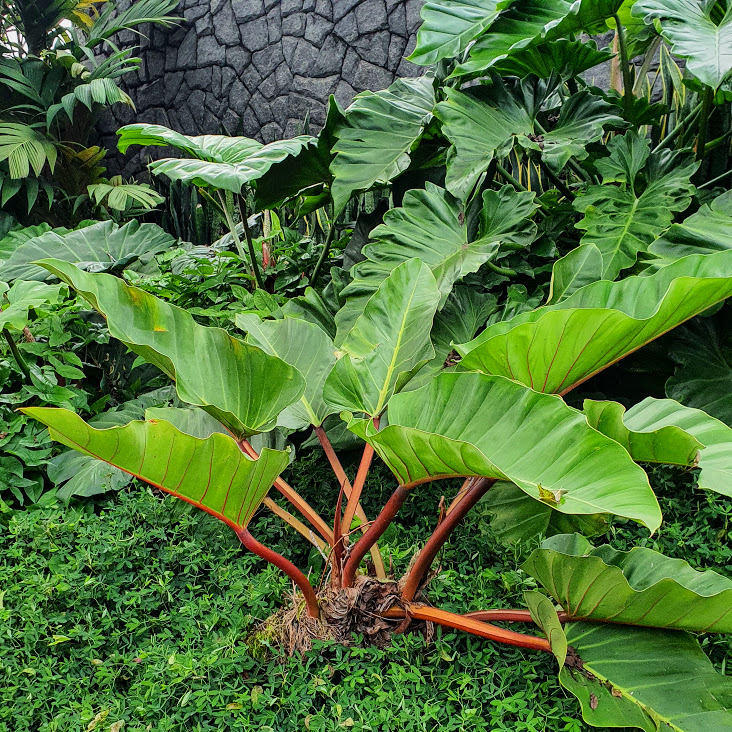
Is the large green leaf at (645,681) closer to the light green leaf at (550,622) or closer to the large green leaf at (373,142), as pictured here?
the light green leaf at (550,622)

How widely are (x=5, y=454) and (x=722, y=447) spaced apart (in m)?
1.52

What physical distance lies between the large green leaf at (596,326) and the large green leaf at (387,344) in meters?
0.15

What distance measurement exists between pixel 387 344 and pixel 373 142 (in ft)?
2.59

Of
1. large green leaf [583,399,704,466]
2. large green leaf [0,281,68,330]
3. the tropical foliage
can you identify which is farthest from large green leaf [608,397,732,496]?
the tropical foliage

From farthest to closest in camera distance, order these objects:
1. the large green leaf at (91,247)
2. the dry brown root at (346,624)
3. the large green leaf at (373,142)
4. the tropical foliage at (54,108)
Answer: the tropical foliage at (54,108) → the large green leaf at (91,247) → the large green leaf at (373,142) → the dry brown root at (346,624)

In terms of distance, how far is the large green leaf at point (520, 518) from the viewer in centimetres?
112

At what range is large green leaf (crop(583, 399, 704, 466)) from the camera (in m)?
0.79

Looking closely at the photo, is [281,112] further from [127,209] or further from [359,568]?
[359,568]

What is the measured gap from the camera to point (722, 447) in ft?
2.63

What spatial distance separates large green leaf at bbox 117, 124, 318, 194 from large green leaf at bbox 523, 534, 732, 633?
110 cm

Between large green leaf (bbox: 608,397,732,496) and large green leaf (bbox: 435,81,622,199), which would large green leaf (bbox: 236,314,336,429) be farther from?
large green leaf (bbox: 608,397,732,496)

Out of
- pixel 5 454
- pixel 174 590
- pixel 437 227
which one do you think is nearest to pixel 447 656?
pixel 174 590

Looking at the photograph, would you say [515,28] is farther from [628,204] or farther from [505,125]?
[628,204]

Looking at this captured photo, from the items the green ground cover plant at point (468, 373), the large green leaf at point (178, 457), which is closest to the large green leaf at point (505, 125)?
the green ground cover plant at point (468, 373)
